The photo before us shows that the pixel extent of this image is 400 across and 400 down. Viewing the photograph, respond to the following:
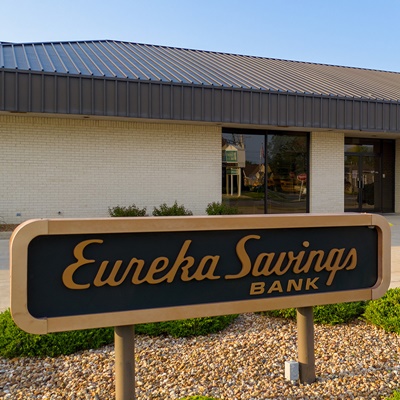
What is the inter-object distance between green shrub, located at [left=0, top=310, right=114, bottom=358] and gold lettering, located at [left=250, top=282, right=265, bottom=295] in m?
1.80

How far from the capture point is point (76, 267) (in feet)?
8.87

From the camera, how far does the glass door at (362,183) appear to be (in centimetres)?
1980

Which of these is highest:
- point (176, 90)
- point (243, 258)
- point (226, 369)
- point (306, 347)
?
point (176, 90)

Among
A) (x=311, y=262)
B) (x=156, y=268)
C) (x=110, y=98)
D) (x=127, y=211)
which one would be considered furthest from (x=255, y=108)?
(x=156, y=268)

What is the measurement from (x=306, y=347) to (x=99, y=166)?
36.7ft

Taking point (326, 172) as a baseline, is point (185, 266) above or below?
below

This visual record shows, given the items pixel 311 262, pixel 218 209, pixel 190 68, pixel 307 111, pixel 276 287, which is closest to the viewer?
pixel 276 287

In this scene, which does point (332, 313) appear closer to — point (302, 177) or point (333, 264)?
point (333, 264)

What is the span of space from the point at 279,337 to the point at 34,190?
1058 cm

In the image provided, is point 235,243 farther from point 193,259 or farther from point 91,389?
point 91,389

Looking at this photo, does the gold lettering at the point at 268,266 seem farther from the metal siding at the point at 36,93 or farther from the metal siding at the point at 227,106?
the metal siding at the point at 227,106

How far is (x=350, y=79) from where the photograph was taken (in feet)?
65.6

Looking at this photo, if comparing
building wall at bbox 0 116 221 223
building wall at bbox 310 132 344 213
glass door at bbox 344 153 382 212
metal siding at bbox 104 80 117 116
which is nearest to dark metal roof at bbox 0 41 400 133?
metal siding at bbox 104 80 117 116

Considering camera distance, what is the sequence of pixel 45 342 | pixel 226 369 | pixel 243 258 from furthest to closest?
1. pixel 45 342
2. pixel 226 369
3. pixel 243 258
